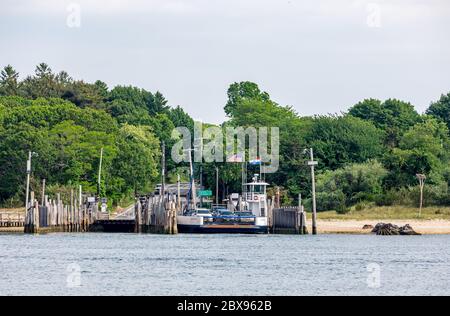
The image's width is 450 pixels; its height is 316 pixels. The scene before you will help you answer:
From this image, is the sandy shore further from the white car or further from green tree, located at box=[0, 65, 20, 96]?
green tree, located at box=[0, 65, 20, 96]

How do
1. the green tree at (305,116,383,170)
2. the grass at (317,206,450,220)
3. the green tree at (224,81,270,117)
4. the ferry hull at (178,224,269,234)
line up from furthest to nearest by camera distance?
1. the green tree at (224,81,270,117)
2. the green tree at (305,116,383,170)
3. the grass at (317,206,450,220)
4. the ferry hull at (178,224,269,234)

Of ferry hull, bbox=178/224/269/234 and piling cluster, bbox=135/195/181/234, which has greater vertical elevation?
piling cluster, bbox=135/195/181/234

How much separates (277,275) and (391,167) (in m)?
60.3

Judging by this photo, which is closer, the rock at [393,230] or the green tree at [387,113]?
the rock at [393,230]

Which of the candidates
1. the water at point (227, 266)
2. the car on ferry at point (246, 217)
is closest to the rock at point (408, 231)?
the water at point (227, 266)

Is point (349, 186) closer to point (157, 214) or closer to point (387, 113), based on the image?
point (157, 214)

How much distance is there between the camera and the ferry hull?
10200cm

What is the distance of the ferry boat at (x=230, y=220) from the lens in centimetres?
10188

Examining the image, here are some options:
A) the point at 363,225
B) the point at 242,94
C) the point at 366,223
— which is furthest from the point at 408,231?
the point at 242,94

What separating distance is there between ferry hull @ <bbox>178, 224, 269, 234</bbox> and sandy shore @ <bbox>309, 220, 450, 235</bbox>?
4605mm

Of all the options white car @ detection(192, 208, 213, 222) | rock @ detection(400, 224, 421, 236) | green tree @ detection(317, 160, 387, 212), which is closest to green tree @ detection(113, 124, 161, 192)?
green tree @ detection(317, 160, 387, 212)

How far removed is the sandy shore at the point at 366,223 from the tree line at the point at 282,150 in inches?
254

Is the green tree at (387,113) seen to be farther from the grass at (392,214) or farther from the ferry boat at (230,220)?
the ferry boat at (230,220)

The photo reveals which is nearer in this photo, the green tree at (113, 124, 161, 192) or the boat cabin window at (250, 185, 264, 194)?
the boat cabin window at (250, 185, 264, 194)
